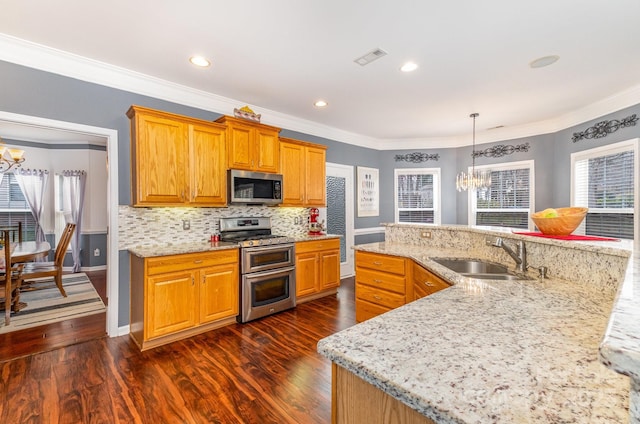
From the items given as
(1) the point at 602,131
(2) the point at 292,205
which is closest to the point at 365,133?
(2) the point at 292,205

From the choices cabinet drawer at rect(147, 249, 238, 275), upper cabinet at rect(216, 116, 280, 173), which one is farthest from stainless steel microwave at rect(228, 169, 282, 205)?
cabinet drawer at rect(147, 249, 238, 275)

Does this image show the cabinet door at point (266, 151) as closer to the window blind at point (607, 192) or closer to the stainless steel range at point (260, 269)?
the stainless steel range at point (260, 269)

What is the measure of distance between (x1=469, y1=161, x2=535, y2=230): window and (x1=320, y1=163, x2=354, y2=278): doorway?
237cm

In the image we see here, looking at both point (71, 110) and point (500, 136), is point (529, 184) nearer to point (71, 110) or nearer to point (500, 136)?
point (500, 136)

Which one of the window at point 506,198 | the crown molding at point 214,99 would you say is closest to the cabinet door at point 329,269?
the crown molding at point 214,99

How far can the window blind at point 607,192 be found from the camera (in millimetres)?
3547

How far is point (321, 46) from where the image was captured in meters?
2.54

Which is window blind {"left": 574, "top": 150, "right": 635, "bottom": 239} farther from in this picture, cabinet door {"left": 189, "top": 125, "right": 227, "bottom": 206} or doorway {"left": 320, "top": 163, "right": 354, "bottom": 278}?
cabinet door {"left": 189, "top": 125, "right": 227, "bottom": 206}

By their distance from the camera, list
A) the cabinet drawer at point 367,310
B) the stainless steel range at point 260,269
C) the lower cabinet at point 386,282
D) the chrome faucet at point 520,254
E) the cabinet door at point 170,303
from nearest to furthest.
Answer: the chrome faucet at point 520,254 < the lower cabinet at point 386,282 < the cabinet door at point 170,303 < the cabinet drawer at point 367,310 < the stainless steel range at point 260,269

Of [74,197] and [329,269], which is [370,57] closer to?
[329,269]

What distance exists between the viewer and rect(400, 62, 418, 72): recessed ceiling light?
112 inches

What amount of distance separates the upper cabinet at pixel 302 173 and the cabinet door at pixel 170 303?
170 centimetres

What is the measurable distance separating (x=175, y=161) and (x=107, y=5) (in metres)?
1.36

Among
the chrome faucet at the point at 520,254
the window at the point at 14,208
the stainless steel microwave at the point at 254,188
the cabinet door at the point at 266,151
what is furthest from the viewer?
the window at the point at 14,208
